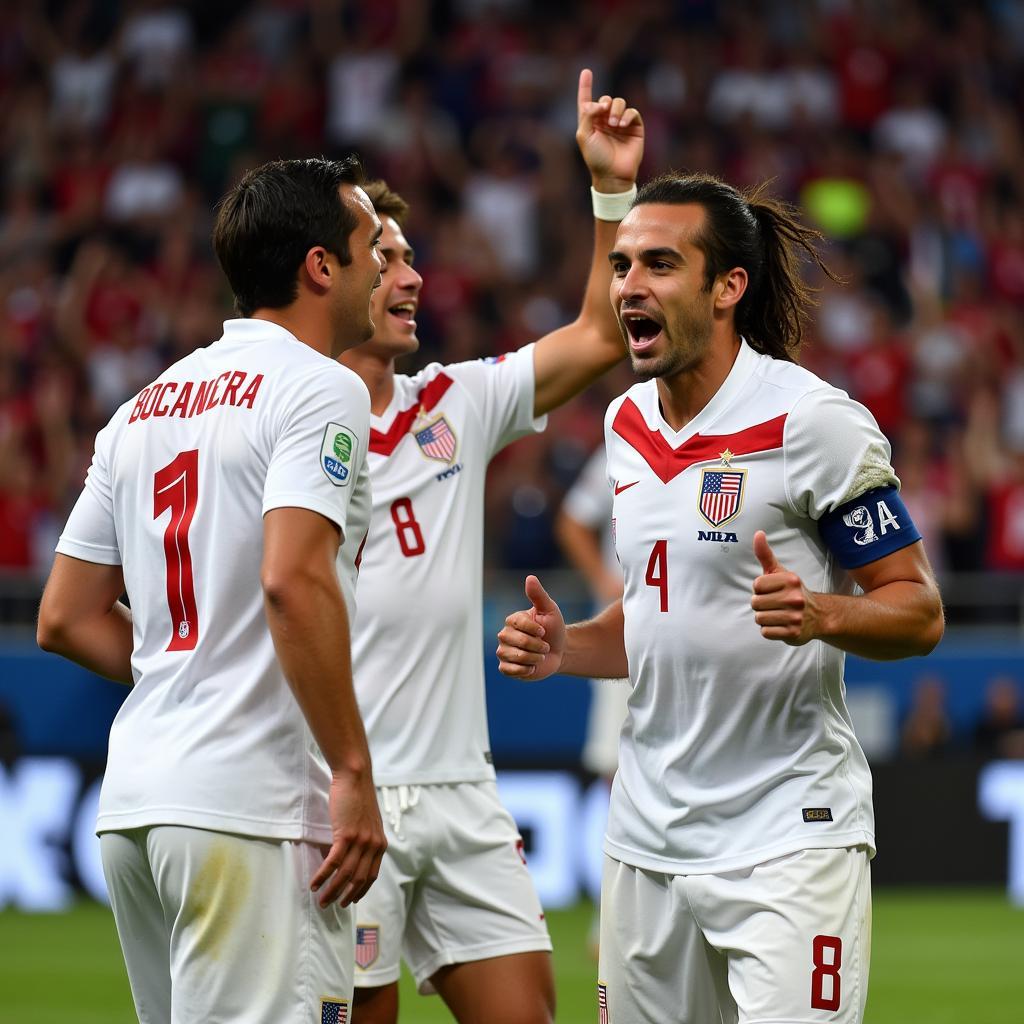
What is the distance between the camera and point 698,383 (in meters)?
4.42

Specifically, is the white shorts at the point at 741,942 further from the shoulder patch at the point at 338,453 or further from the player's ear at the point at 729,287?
the player's ear at the point at 729,287

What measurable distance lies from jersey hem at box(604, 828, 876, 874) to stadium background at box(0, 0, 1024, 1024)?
590 centimetres

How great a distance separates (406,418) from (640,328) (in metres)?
1.22

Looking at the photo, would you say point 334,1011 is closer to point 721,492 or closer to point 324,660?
point 324,660

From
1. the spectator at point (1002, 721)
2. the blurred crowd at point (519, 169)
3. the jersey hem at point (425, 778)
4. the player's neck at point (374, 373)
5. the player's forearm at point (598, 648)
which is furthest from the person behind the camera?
the blurred crowd at point (519, 169)

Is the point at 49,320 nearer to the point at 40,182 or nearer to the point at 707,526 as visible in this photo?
the point at 40,182

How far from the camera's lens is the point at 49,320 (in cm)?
1488

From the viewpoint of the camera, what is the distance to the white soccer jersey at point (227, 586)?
379cm

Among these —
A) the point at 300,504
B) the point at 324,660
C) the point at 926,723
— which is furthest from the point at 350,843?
the point at 926,723

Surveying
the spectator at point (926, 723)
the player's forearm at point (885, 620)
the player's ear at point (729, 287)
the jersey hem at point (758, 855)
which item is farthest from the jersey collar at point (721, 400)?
the spectator at point (926, 723)

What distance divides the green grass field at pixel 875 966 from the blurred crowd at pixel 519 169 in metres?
3.28

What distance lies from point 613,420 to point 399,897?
4.87 feet

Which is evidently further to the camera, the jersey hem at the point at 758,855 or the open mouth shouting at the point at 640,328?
the open mouth shouting at the point at 640,328

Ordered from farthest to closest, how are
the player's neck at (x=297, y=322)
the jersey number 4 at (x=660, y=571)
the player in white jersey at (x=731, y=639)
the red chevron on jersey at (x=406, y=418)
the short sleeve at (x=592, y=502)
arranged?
1. the short sleeve at (x=592, y=502)
2. the red chevron on jersey at (x=406, y=418)
3. the jersey number 4 at (x=660, y=571)
4. the player's neck at (x=297, y=322)
5. the player in white jersey at (x=731, y=639)
